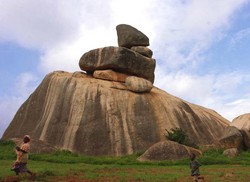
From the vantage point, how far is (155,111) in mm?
38844

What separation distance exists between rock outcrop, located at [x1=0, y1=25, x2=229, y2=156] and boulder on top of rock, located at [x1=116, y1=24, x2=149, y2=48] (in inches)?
9.2

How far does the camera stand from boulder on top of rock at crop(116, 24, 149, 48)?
146 ft

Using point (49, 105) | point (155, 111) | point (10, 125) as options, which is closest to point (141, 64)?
point (155, 111)

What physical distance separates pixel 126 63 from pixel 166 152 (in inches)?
502

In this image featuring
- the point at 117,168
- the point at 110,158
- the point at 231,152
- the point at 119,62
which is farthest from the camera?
the point at 119,62

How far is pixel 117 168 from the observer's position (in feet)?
88.7

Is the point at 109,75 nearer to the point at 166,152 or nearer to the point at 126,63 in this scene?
the point at 126,63

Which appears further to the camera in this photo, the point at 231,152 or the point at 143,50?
the point at 143,50

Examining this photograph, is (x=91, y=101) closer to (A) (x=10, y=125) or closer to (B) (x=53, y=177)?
(A) (x=10, y=125)

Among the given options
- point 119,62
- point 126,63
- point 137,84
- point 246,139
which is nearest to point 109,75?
point 119,62

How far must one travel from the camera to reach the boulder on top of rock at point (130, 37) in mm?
44531

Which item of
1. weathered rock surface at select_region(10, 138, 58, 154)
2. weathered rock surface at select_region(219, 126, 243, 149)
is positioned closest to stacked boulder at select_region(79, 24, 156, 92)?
weathered rock surface at select_region(219, 126, 243, 149)

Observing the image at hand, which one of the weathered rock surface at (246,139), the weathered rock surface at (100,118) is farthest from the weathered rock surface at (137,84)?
the weathered rock surface at (246,139)

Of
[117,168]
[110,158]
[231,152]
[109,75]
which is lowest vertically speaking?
[117,168]
